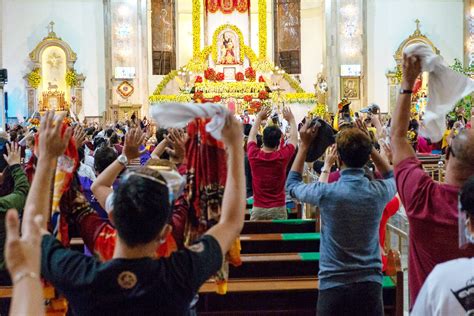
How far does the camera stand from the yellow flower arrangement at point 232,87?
87.2ft

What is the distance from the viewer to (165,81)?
26906 millimetres

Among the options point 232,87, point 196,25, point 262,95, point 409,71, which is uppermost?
point 196,25

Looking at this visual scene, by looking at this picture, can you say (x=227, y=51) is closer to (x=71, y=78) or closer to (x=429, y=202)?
(x=71, y=78)

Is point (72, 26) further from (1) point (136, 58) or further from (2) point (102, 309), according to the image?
(2) point (102, 309)

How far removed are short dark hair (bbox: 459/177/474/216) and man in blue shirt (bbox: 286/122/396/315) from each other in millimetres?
1103

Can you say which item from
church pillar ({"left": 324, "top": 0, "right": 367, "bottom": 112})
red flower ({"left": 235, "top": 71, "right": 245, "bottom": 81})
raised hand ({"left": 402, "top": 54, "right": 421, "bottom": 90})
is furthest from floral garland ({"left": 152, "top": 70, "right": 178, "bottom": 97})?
raised hand ({"left": 402, "top": 54, "right": 421, "bottom": 90})

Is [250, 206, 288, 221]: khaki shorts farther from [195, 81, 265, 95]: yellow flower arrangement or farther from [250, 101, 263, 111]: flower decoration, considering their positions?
[195, 81, 265, 95]: yellow flower arrangement

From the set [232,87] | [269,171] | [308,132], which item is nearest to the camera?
[308,132]

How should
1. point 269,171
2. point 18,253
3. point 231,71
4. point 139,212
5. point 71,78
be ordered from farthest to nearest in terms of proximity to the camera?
1. point 231,71
2. point 71,78
3. point 269,171
4. point 139,212
5. point 18,253

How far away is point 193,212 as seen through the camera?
9.09 feet

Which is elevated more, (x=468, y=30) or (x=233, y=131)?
(x=468, y=30)

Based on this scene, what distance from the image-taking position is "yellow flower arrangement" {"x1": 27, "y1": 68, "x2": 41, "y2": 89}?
24.2 meters

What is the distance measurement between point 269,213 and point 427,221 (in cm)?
363

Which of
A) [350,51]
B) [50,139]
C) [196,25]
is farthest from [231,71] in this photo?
[50,139]
